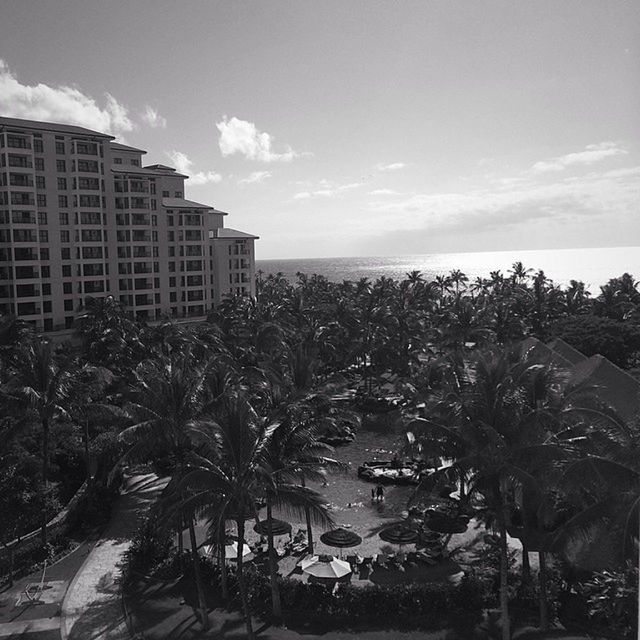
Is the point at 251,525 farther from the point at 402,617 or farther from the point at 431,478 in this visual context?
the point at 431,478

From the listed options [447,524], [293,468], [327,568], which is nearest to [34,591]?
[327,568]

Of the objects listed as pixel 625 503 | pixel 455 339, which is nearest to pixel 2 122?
pixel 455 339

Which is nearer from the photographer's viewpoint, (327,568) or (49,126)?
(327,568)

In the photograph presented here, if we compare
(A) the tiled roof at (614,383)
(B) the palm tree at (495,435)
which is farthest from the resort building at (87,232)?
A: (B) the palm tree at (495,435)

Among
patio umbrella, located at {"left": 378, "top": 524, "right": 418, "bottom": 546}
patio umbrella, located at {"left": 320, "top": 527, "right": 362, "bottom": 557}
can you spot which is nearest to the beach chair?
patio umbrella, located at {"left": 320, "top": 527, "right": 362, "bottom": 557}

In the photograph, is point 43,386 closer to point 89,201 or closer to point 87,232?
point 87,232

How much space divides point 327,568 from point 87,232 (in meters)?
51.9

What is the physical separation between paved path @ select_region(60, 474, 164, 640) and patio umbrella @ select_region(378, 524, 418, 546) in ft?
32.2

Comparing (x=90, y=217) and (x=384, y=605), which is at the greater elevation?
(x=90, y=217)

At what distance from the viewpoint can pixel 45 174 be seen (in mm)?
59812

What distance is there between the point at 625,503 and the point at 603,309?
5290 cm

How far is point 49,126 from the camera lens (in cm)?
5925

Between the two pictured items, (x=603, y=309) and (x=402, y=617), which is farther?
(x=603, y=309)

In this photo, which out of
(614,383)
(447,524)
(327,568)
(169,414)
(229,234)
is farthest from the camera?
(229,234)
